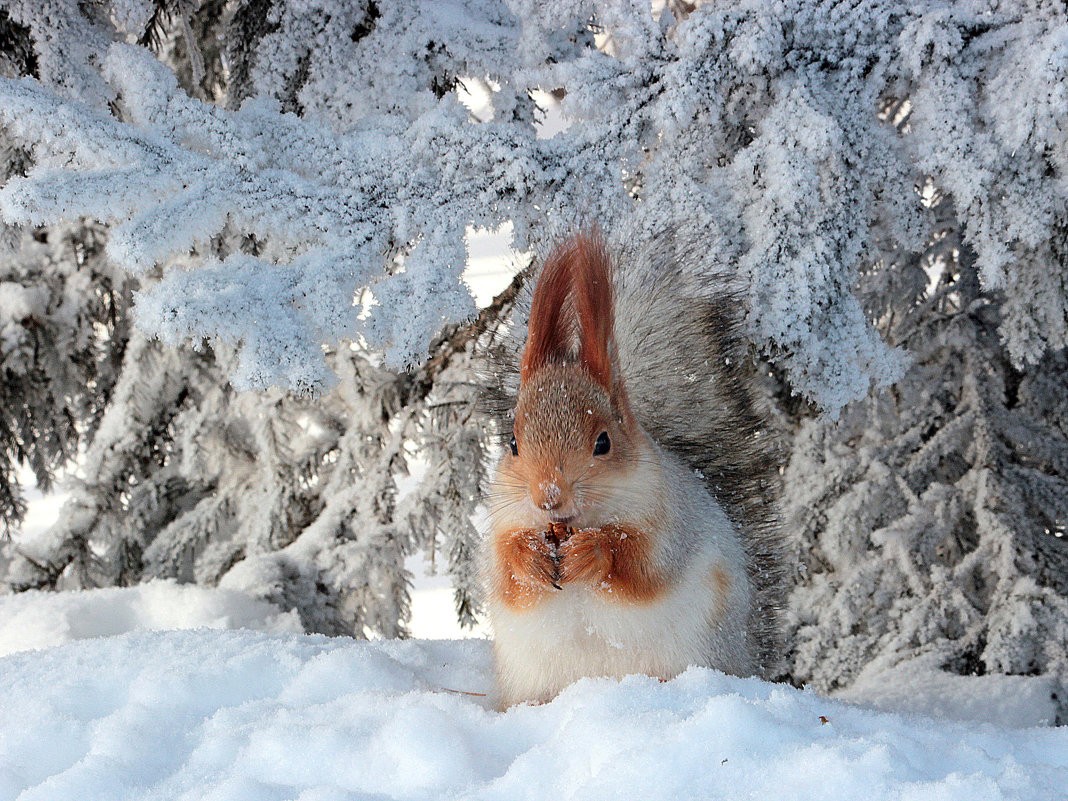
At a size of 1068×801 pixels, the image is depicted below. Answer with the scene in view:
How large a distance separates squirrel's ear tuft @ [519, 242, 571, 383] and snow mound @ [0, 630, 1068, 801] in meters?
0.42

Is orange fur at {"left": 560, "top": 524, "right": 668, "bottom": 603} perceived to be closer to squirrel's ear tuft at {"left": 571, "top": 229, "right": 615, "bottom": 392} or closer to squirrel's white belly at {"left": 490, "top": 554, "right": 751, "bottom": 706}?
squirrel's white belly at {"left": 490, "top": 554, "right": 751, "bottom": 706}

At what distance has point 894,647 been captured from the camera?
7.19ft

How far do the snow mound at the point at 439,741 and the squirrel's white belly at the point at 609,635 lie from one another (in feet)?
0.46

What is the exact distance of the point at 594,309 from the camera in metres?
1.29

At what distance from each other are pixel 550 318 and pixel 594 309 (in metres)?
0.06

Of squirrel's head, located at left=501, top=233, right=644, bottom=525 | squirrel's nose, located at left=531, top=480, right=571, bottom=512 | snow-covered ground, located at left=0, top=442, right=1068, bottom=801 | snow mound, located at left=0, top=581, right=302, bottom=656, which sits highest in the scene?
squirrel's head, located at left=501, top=233, right=644, bottom=525

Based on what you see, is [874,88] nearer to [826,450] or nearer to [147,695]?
[826,450]

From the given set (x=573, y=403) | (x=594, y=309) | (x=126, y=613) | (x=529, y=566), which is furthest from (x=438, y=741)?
(x=126, y=613)

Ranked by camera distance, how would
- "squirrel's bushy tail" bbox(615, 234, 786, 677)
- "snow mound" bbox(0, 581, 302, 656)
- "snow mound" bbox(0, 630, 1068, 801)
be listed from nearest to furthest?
"snow mound" bbox(0, 630, 1068, 801)
"squirrel's bushy tail" bbox(615, 234, 786, 677)
"snow mound" bbox(0, 581, 302, 656)

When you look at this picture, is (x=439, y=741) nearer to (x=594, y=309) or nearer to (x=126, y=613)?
(x=594, y=309)

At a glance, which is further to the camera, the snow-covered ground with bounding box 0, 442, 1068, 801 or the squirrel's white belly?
the squirrel's white belly

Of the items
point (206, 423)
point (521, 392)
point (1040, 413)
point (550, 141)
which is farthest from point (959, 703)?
point (206, 423)

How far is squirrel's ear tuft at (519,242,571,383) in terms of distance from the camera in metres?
1.31

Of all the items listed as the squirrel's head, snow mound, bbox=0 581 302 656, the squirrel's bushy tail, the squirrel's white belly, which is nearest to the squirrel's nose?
the squirrel's head
